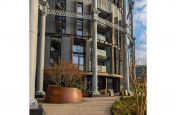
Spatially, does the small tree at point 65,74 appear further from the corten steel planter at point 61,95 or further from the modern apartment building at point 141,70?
the modern apartment building at point 141,70

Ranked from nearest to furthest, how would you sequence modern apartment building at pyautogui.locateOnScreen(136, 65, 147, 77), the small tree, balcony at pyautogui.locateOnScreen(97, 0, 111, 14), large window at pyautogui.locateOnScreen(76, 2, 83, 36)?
the small tree → large window at pyautogui.locateOnScreen(76, 2, 83, 36) → modern apartment building at pyautogui.locateOnScreen(136, 65, 147, 77) → balcony at pyautogui.locateOnScreen(97, 0, 111, 14)

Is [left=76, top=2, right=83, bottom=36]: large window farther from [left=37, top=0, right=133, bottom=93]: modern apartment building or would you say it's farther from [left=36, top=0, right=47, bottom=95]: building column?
[left=36, top=0, right=47, bottom=95]: building column

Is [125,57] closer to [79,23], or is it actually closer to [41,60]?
[79,23]

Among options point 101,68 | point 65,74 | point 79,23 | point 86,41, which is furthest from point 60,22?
point 101,68

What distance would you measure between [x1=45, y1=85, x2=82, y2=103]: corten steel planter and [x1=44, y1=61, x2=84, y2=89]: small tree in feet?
0.12

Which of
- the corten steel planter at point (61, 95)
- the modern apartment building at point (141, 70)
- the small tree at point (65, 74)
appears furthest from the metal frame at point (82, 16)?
the corten steel planter at point (61, 95)

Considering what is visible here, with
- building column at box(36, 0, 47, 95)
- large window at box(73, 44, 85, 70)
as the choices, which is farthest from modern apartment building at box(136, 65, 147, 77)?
building column at box(36, 0, 47, 95)

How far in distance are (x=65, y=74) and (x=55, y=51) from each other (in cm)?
21

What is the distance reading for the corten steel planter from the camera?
7.89 feet
